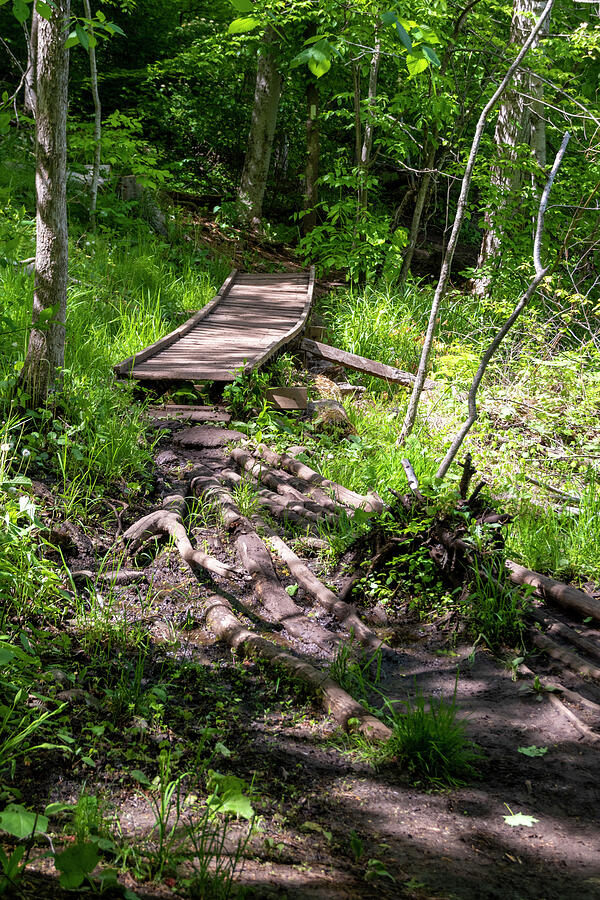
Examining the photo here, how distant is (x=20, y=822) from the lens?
1528 millimetres

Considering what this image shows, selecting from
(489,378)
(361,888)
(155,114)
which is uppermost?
(155,114)

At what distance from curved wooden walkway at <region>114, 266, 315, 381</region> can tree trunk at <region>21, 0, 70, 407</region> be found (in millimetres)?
1671

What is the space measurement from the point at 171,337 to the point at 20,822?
6559mm

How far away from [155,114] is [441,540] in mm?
13457

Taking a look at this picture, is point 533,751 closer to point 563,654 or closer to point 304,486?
point 563,654

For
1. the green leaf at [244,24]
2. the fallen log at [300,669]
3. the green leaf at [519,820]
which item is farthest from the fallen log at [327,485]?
the green leaf at [244,24]

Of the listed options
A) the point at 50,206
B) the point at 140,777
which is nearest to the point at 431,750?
the point at 140,777

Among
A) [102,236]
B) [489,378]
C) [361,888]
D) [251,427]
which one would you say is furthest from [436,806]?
[102,236]

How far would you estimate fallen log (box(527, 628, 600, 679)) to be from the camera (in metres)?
3.13

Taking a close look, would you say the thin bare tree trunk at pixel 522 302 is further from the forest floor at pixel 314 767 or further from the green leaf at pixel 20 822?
the green leaf at pixel 20 822

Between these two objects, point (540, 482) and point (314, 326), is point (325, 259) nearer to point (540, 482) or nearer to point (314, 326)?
point (314, 326)

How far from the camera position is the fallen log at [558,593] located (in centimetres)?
366

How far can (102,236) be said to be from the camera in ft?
31.2

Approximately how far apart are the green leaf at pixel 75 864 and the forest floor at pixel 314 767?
132 mm
